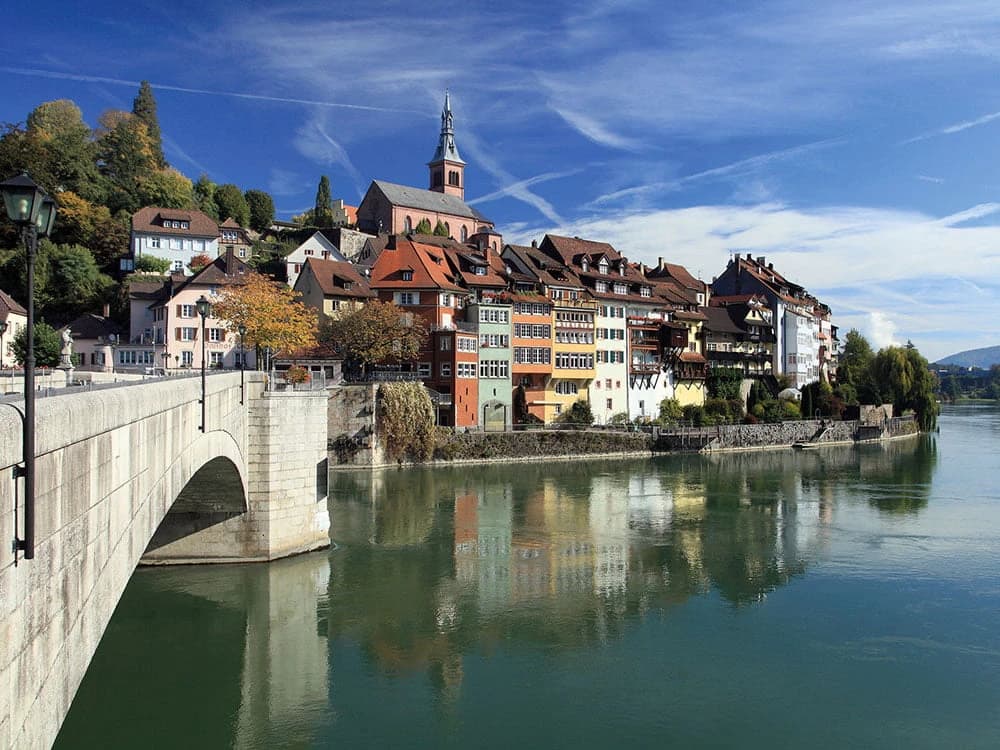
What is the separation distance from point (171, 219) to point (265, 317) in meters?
34.6

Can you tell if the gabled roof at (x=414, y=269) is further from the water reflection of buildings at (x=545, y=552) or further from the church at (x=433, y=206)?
the church at (x=433, y=206)

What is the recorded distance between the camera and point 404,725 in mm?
17859

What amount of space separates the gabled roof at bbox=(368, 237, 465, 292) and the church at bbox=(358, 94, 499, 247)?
2629 centimetres

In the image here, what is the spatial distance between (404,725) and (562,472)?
130 ft

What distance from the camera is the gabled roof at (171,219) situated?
3029 inches

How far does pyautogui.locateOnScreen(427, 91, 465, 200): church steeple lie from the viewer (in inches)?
4926

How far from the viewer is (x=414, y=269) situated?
64.3m

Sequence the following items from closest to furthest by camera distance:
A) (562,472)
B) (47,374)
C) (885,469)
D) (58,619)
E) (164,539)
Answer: (58,619) < (47,374) < (164,539) < (562,472) < (885,469)

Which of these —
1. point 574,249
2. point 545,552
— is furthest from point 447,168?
point 545,552

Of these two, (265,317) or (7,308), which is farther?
(7,308)

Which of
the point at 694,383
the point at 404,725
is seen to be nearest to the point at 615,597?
the point at 404,725

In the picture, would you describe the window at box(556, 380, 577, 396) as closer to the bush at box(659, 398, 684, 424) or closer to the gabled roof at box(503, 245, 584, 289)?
the gabled roof at box(503, 245, 584, 289)

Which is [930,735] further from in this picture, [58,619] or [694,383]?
[694,383]

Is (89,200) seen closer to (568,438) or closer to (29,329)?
(568,438)
